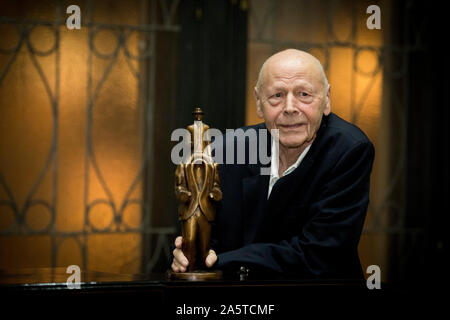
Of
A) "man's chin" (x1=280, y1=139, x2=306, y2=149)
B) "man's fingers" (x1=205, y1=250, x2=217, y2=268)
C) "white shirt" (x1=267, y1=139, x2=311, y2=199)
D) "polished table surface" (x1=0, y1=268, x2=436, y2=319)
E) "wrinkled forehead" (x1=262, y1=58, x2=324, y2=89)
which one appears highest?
"wrinkled forehead" (x1=262, y1=58, x2=324, y2=89)

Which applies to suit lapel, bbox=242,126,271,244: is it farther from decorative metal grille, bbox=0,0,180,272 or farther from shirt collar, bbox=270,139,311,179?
decorative metal grille, bbox=0,0,180,272

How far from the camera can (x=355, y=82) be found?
3.34 m

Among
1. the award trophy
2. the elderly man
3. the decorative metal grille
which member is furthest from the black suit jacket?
the decorative metal grille

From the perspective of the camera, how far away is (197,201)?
1.58 metres

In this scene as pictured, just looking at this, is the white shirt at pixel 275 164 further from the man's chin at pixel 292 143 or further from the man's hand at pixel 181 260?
the man's hand at pixel 181 260

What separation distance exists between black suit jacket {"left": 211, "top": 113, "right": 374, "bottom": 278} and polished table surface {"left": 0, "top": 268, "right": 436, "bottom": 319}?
0.15 m

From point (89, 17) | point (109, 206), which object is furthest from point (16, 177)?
point (89, 17)

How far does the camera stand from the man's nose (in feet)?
5.84

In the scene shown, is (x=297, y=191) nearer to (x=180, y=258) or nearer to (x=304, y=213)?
(x=304, y=213)

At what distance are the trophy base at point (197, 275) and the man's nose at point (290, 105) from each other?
536 millimetres

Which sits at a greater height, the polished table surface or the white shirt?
the white shirt

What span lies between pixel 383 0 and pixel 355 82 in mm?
491

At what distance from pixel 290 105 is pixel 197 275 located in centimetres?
59

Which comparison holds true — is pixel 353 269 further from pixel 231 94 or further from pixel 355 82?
pixel 355 82
